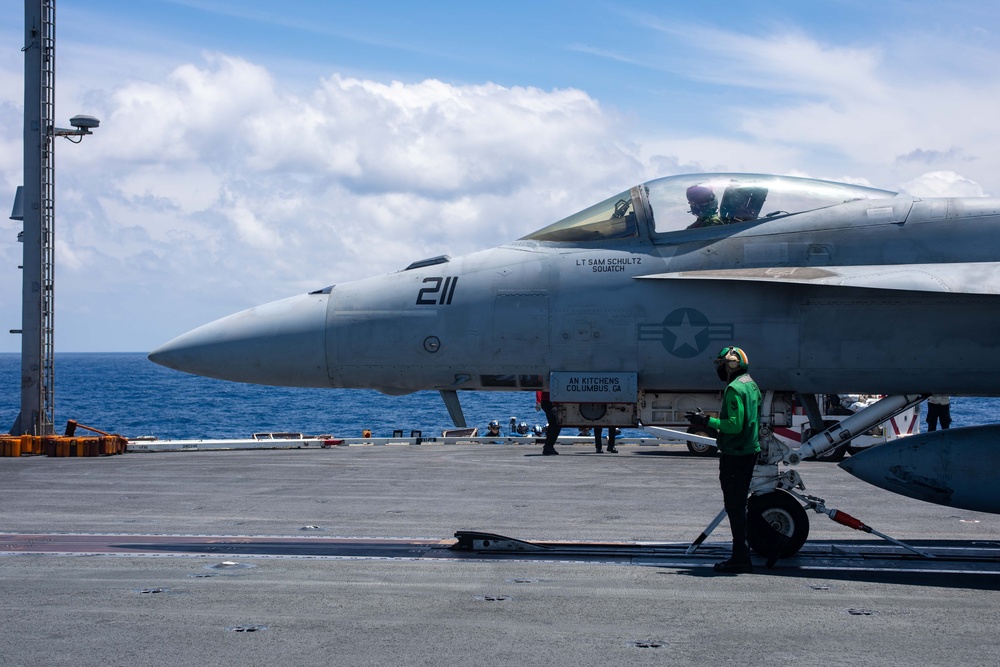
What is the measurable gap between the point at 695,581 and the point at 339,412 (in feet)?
286

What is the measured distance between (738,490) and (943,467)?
6.46 feet

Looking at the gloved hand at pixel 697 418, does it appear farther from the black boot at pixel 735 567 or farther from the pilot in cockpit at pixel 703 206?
the pilot in cockpit at pixel 703 206

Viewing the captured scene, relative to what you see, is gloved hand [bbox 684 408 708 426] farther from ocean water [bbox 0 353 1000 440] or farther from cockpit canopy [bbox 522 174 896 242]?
ocean water [bbox 0 353 1000 440]

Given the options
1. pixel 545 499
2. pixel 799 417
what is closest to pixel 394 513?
pixel 545 499

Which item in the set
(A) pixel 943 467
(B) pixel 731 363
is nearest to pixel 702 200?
(B) pixel 731 363

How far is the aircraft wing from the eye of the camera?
30.3ft

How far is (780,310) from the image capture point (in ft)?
32.5

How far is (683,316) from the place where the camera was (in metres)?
10.0

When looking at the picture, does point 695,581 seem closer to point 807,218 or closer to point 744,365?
point 744,365

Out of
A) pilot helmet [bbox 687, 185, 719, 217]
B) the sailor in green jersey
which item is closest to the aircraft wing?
pilot helmet [bbox 687, 185, 719, 217]

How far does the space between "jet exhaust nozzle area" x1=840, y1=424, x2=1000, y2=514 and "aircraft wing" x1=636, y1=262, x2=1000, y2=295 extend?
1.45 meters

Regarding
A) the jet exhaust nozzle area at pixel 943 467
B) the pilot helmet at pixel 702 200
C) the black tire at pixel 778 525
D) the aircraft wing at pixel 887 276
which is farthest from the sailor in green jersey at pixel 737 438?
the pilot helmet at pixel 702 200

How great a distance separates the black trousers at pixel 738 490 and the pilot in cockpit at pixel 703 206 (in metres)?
2.31

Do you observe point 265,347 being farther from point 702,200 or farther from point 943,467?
point 943,467
